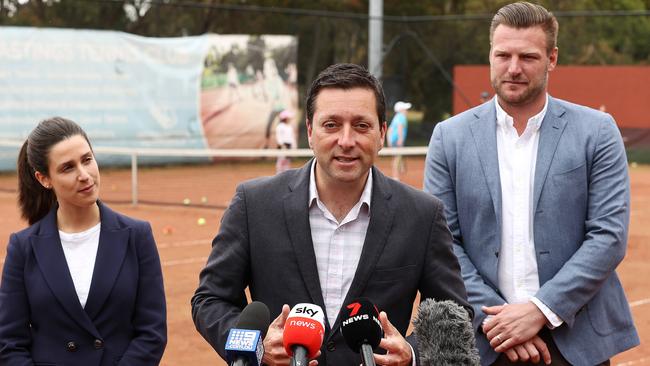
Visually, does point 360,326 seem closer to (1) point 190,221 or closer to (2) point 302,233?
(2) point 302,233

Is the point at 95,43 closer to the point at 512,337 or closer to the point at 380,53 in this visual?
the point at 380,53

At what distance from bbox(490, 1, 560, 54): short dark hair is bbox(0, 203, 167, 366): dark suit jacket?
5.23 ft

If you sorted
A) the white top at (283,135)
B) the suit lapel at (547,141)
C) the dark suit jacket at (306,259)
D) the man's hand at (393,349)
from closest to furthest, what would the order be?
the man's hand at (393,349), the dark suit jacket at (306,259), the suit lapel at (547,141), the white top at (283,135)

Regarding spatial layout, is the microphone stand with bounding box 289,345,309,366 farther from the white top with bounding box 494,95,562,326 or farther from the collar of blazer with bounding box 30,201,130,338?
the collar of blazer with bounding box 30,201,130,338

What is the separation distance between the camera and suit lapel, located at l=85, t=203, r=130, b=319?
3.64 meters

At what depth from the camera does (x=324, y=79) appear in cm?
280

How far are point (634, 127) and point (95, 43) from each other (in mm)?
12966

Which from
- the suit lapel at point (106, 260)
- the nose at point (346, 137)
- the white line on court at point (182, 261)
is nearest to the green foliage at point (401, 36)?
the white line on court at point (182, 261)

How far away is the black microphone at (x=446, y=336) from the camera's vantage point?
2305 mm

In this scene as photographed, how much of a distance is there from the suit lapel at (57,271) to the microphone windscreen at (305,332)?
1.58 metres

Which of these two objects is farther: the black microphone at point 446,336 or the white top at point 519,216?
the white top at point 519,216

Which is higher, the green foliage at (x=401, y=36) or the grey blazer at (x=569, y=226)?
the green foliage at (x=401, y=36)

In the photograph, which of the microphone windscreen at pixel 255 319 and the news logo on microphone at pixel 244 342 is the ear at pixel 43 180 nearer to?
the microphone windscreen at pixel 255 319

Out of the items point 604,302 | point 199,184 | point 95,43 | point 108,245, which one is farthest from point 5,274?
point 95,43
